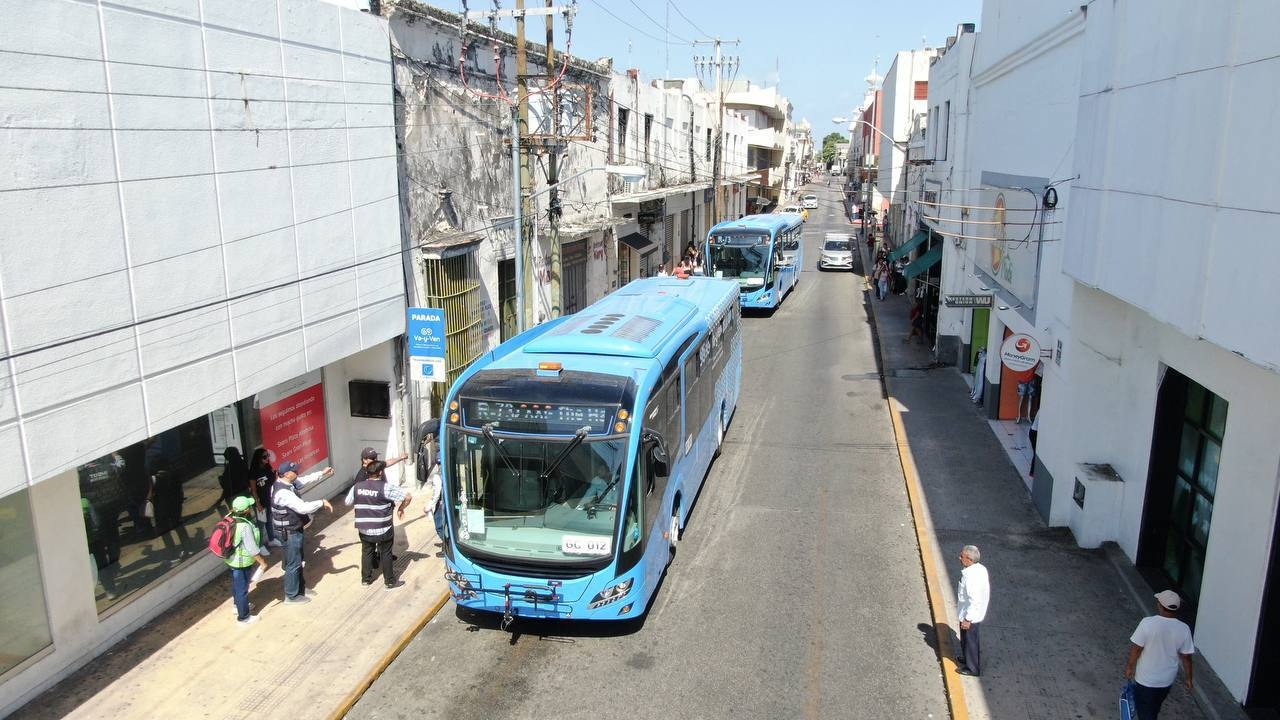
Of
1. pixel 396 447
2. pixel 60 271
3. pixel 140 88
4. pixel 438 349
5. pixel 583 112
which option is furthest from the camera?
pixel 583 112

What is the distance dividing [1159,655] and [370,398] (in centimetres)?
1070

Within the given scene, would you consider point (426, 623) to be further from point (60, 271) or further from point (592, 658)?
point (60, 271)

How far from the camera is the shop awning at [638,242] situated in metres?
28.5

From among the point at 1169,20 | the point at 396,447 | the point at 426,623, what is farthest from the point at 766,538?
the point at 1169,20

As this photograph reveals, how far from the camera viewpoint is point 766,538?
1221 cm

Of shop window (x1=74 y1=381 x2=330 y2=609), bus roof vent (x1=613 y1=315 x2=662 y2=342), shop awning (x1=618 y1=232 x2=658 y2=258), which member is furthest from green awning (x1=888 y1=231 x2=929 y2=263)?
shop window (x1=74 y1=381 x2=330 y2=609)

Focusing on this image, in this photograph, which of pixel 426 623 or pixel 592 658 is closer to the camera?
pixel 592 658

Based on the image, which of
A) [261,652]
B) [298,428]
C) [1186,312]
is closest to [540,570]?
[261,652]

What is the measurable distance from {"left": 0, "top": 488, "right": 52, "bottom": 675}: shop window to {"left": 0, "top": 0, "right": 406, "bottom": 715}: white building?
0.02 metres

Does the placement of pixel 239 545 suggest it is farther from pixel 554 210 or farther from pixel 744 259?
pixel 744 259

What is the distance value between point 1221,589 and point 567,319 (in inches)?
341

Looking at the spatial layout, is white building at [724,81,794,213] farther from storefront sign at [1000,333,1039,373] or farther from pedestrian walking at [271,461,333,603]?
pedestrian walking at [271,461,333,603]

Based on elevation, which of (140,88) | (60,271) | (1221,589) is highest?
(140,88)

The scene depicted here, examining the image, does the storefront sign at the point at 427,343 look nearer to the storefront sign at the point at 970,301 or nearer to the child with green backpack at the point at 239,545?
the child with green backpack at the point at 239,545
